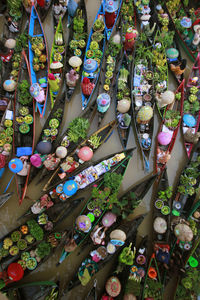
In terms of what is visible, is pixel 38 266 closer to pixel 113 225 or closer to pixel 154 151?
pixel 113 225

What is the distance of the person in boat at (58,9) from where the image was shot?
7249mm

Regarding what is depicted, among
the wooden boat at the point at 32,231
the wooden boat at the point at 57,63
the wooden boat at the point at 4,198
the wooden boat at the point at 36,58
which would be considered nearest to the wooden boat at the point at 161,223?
the wooden boat at the point at 32,231

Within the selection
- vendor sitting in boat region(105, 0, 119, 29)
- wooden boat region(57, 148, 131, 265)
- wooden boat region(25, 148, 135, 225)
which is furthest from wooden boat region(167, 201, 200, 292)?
vendor sitting in boat region(105, 0, 119, 29)

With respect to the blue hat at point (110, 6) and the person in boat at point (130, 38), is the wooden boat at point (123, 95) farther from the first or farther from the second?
the blue hat at point (110, 6)

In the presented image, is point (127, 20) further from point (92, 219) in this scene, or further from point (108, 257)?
point (108, 257)

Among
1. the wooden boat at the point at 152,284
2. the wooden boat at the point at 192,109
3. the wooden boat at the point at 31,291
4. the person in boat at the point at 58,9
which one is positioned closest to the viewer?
the wooden boat at the point at 31,291

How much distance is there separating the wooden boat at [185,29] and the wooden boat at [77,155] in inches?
185

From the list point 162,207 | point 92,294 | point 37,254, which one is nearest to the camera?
point 92,294

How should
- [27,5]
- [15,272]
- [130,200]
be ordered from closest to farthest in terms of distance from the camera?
1. [15,272]
2. [130,200]
3. [27,5]

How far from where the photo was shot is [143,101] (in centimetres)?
675

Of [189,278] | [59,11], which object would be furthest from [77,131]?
[189,278]

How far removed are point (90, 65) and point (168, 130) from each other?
347 centimetres

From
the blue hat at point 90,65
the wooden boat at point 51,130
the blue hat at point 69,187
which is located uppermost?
the blue hat at point 90,65

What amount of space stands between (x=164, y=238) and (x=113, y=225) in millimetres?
1574
